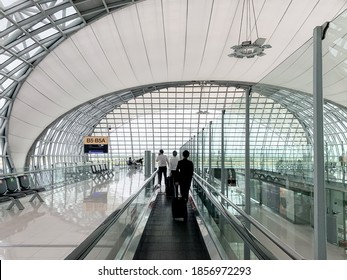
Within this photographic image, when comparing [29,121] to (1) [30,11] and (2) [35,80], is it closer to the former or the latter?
(2) [35,80]

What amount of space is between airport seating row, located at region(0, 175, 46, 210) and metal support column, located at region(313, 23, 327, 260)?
8811 mm

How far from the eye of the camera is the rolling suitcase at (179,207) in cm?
902

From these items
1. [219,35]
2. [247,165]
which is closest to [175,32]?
[219,35]

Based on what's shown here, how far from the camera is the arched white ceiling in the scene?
24578mm

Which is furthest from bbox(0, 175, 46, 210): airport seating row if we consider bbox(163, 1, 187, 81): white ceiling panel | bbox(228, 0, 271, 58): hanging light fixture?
bbox(163, 1, 187, 81): white ceiling panel

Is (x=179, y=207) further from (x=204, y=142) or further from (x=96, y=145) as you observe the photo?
(x=96, y=145)

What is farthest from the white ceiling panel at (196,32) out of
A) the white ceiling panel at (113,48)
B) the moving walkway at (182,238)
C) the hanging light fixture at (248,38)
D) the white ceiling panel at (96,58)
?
the moving walkway at (182,238)

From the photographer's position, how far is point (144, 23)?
2564cm

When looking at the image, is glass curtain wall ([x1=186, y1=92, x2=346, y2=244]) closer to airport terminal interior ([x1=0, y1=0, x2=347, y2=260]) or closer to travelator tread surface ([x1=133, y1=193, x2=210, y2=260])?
airport terminal interior ([x1=0, y1=0, x2=347, y2=260])

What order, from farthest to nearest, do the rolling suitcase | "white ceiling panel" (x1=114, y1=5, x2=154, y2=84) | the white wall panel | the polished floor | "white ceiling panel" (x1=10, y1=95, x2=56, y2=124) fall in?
the white wall panel
"white ceiling panel" (x1=10, y1=95, x2=56, y2=124)
"white ceiling panel" (x1=114, y1=5, x2=154, y2=84)
the rolling suitcase
the polished floor

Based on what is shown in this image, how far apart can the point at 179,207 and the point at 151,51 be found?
2349cm

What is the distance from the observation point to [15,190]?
10664mm

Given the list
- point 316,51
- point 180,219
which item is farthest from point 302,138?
point 180,219
